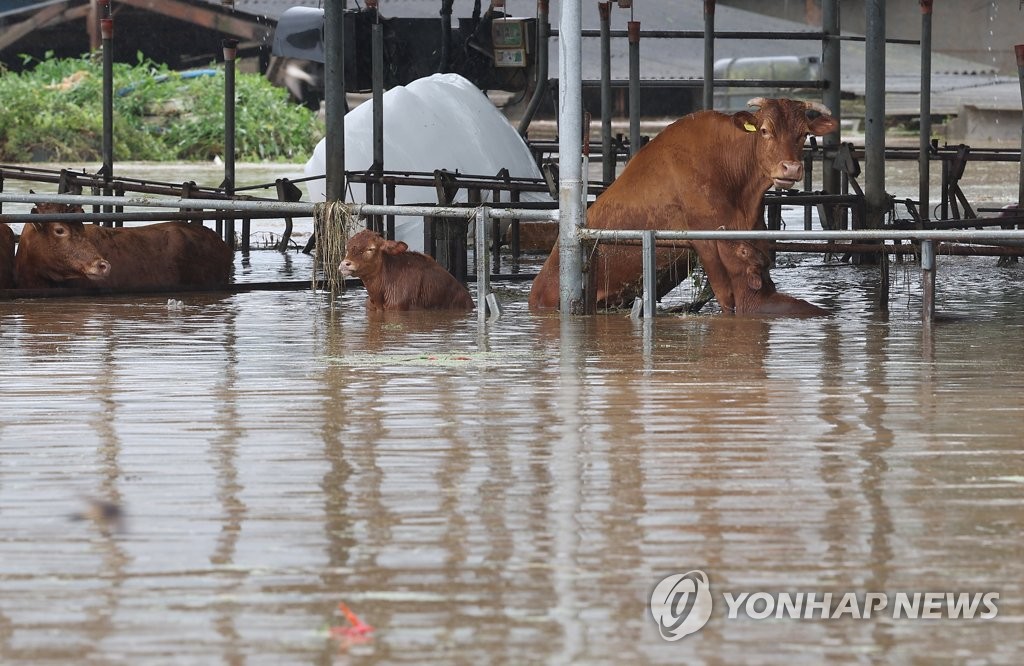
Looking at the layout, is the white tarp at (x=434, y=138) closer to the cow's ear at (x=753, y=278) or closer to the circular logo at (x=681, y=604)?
the cow's ear at (x=753, y=278)

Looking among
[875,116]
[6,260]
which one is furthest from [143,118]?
[6,260]

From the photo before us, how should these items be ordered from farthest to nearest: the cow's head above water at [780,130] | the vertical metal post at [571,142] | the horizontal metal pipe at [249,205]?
the horizontal metal pipe at [249,205] → the cow's head above water at [780,130] → the vertical metal post at [571,142]

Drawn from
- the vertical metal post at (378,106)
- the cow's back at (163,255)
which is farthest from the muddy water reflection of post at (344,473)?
the vertical metal post at (378,106)

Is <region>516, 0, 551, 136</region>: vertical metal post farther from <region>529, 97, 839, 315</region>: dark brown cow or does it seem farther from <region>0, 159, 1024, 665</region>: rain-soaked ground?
<region>0, 159, 1024, 665</region>: rain-soaked ground

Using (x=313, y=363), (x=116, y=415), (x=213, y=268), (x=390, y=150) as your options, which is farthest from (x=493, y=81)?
(x=116, y=415)

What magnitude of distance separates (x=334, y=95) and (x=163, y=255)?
1.78 meters

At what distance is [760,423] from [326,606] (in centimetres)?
240

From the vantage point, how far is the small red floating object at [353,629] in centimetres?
358

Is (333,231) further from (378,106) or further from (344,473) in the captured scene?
(344,473)

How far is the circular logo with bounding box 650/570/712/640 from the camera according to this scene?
3.59m

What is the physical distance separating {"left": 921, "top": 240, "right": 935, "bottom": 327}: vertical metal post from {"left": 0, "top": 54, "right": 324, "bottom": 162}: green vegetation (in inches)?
860

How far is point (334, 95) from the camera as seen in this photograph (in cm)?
1141

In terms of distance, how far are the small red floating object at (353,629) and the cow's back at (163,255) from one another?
7.85 metres

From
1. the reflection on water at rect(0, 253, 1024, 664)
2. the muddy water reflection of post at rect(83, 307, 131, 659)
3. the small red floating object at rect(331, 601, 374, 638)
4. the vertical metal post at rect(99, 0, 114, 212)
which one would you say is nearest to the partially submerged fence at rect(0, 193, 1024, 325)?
the reflection on water at rect(0, 253, 1024, 664)
